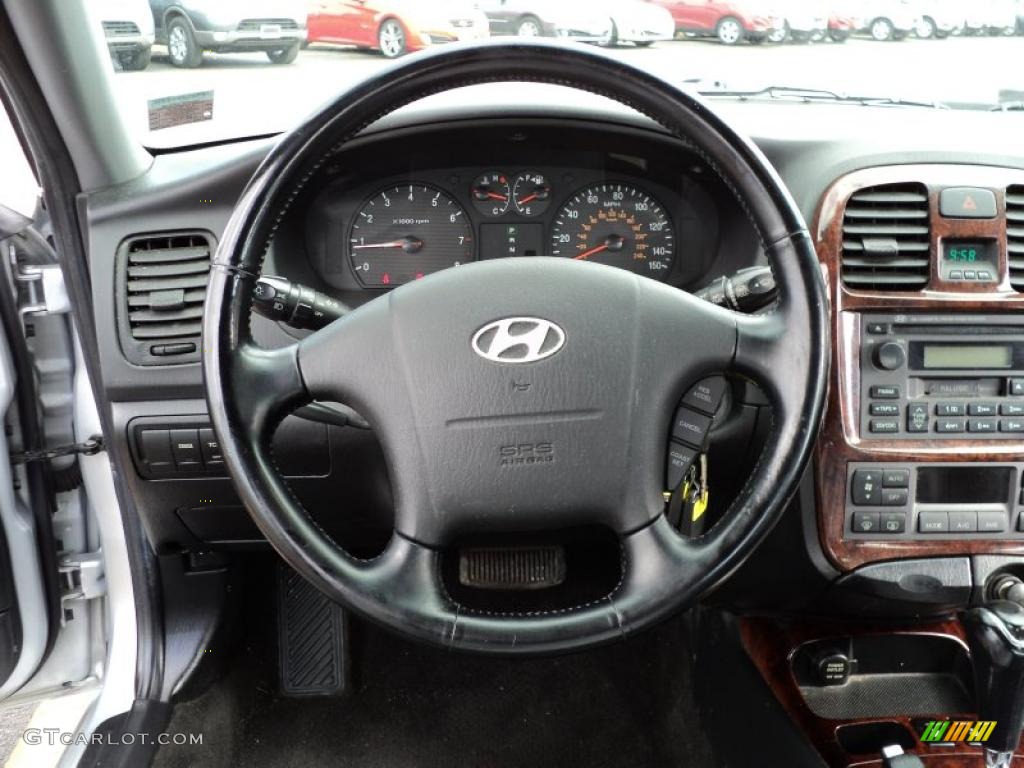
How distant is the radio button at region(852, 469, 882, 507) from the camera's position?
1.50m

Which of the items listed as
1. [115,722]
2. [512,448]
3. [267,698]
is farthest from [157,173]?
[267,698]

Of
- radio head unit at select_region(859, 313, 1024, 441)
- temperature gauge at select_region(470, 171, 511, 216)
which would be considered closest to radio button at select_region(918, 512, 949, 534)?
radio head unit at select_region(859, 313, 1024, 441)

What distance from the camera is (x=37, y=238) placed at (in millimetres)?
1713

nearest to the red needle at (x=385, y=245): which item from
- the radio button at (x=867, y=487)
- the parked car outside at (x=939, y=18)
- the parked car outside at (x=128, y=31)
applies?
the parked car outside at (x=128, y=31)

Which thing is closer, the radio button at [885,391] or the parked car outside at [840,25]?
the radio button at [885,391]

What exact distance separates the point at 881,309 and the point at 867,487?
0.28 metres

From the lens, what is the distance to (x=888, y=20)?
71.8 inches

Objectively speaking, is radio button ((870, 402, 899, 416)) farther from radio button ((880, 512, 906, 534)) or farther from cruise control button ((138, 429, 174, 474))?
cruise control button ((138, 429, 174, 474))

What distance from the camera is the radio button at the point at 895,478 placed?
1.50 m

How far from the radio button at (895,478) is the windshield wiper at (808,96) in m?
0.74

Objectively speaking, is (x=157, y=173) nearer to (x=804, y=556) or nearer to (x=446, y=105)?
(x=446, y=105)

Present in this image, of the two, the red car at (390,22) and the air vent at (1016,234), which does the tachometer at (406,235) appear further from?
the air vent at (1016,234)

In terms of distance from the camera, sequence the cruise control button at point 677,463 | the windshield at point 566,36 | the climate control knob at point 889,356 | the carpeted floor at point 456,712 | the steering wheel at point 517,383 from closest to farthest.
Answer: the steering wheel at point 517,383 → the cruise control button at point 677,463 → the climate control knob at point 889,356 → the windshield at point 566,36 → the carpeted floor at point 456,712

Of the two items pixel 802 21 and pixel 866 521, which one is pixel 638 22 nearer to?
pixel 802 21
